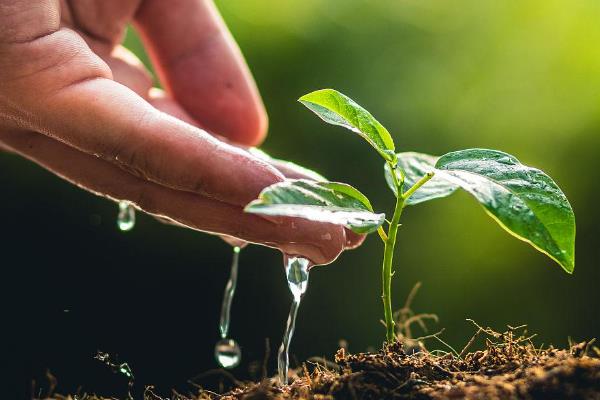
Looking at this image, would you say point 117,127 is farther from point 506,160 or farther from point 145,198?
point 506,160

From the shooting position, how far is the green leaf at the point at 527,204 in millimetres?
932

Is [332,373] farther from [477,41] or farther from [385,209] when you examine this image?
[477,41]

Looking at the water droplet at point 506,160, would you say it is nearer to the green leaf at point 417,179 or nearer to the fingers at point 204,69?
the green leaf at point 417,179

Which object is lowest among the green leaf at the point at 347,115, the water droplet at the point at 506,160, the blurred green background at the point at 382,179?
the blurred green background at the point at 382,179

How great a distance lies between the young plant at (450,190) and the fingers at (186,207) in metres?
0.14

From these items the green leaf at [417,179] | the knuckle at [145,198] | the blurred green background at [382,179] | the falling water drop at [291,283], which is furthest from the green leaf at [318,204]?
the blurred green background at [382,179]

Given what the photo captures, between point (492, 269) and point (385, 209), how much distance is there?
2.17ft

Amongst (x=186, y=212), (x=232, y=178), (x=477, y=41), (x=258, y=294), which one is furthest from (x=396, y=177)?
(x=477, y=41)

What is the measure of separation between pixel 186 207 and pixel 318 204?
389 mm

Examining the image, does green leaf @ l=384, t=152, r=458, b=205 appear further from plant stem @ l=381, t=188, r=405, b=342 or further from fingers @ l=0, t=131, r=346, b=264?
fingers @ l=0, t=131, r=346, b=264

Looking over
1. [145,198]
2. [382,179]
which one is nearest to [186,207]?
[145,198]

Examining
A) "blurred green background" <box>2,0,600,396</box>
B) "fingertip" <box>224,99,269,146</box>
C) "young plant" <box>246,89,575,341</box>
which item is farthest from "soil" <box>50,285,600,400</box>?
"blurred green background" <box>2,0,600,396</box>

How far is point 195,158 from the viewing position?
45.7 inches

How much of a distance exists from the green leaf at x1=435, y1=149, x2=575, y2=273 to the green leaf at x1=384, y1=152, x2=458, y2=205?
10 cm
